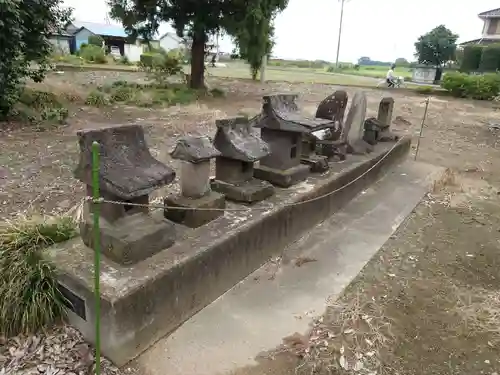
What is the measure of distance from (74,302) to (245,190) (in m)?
1.85

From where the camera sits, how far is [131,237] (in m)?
2.93

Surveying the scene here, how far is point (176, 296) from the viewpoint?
3.05m

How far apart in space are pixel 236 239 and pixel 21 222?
179cm

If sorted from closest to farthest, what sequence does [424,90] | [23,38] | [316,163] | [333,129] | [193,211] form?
[193,211] → [316,163] → [333,129] → [23,38] → [424,90]

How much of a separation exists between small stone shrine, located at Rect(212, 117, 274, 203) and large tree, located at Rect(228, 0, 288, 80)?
10.2 m

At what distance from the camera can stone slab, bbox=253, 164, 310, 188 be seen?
4621mm

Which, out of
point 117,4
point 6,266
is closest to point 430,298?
point 6,266

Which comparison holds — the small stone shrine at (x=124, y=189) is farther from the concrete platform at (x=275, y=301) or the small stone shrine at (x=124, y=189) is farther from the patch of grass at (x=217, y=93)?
the patch of grass at (x=217, y=93)

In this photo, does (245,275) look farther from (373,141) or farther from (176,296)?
(373,141)

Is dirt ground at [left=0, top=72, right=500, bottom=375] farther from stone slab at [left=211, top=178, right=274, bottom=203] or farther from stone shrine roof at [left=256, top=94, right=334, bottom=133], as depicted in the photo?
stone shrine roof at [left=256, top=94, right=334, bottom=133]

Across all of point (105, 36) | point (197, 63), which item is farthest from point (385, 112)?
point (105, 36)

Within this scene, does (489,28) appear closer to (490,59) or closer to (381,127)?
(490,59)

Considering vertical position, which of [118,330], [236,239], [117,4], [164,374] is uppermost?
[117,4]

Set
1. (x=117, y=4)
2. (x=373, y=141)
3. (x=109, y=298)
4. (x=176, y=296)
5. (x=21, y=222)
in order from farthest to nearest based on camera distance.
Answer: (x=117, y=4) < (x=373, y=141) < (x=21, y=222) < (x=176, y=296) < (x=109, y=298)
